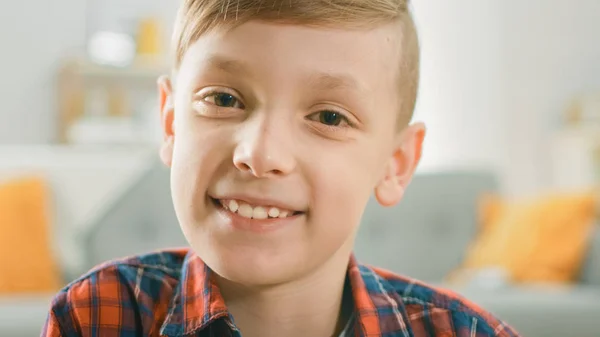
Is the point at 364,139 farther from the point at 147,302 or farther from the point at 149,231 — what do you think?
the point at 149,231

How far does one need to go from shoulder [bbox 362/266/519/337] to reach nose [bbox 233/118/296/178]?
0.29 metres

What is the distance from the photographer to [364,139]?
0.83 meters

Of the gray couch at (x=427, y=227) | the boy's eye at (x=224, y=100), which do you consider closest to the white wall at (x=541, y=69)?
the gray couch at (x=427, y=227)

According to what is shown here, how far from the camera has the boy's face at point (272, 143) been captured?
0.73 m

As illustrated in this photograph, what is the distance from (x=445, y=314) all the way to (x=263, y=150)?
35 centimetres

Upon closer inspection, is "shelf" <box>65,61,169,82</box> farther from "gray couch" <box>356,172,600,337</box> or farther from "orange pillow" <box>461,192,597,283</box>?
"orange pillow" <box>461,192,597,283</box>

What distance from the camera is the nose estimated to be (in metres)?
0.71

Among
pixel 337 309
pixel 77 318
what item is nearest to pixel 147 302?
pixel 77 318

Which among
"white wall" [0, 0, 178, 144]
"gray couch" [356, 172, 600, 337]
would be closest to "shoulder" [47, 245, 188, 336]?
"gray couch" [356, 172, 600, 337]

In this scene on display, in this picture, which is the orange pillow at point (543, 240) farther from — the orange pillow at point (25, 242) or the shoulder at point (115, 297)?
the shoulder at point (115, 297)

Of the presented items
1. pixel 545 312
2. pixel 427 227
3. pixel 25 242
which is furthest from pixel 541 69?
pixel 25 242

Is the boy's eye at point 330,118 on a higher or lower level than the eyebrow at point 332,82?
lower

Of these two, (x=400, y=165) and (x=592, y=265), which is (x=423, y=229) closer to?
(x=592, y=265)

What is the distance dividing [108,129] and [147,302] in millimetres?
3887
